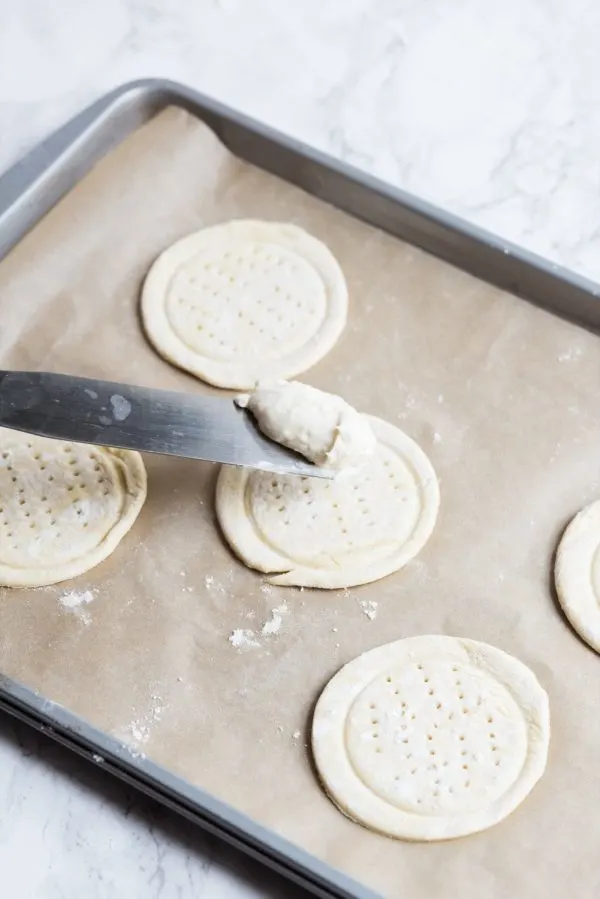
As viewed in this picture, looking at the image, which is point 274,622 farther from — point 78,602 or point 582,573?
point 582,573

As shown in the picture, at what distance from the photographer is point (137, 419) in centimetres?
116

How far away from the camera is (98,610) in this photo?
1.19 metres

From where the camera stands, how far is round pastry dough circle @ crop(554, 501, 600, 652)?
1.17 m

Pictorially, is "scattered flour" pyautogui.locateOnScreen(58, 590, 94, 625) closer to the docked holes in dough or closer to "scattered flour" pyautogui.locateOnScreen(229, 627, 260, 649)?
the docked holes in dough

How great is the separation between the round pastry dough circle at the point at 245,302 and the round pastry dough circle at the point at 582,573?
1.29 feet

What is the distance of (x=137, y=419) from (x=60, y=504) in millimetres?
168

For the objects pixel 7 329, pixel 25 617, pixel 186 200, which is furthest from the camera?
pixel 186 200

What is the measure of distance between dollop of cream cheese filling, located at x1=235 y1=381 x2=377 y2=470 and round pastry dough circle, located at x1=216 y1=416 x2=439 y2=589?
5 centimetres

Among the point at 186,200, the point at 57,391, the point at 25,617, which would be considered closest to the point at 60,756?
the point at 25,617

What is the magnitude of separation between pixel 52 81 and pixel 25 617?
963 mm

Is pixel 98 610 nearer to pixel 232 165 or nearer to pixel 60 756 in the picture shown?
pixel 60 756

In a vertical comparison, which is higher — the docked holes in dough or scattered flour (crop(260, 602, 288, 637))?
the docked holes in dough

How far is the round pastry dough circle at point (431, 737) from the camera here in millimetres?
1063

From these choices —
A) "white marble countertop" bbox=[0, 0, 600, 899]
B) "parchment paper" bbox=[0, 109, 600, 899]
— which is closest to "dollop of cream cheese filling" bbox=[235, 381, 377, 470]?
"parchment paper" bbox=[0, 109, 600, 899]
